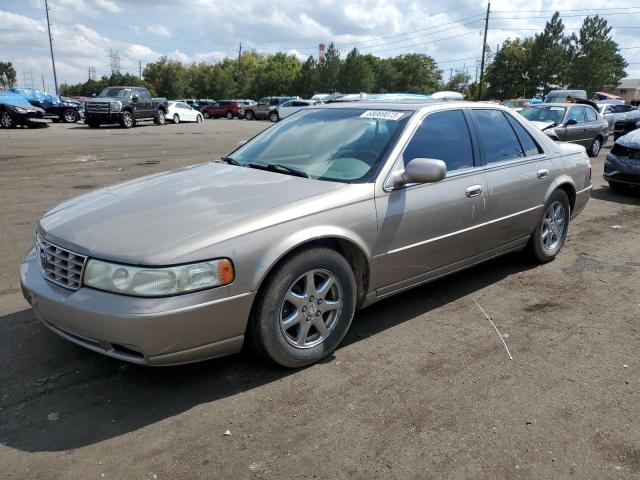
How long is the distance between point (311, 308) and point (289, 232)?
0.53 m

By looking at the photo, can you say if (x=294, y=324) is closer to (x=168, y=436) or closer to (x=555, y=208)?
(x=168, y=436)

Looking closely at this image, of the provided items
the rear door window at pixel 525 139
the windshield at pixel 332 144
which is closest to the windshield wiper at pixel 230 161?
the windshield at pixel 332 144

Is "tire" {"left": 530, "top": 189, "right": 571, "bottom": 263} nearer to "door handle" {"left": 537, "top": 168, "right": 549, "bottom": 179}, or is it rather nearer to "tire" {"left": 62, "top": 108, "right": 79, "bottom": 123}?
"door handle" {"left": 537, "top": 168, "right": 549, "bottom": 179}

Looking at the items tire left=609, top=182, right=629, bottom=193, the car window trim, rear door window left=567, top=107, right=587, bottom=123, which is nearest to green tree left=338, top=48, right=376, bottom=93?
rear door window left=567, top=107, right=587, bottom=123

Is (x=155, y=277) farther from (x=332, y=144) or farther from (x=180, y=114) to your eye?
(x=180, y=114)

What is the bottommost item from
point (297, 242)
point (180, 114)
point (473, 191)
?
point (180, 114)

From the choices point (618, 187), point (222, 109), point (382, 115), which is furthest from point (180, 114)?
point (382, 115)

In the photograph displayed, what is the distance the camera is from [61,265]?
2973 millimetres

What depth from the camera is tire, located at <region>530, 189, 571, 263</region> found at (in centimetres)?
517

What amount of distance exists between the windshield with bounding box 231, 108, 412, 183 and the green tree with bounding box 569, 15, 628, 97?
67.2m

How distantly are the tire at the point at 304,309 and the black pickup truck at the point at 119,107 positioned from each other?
25425mm

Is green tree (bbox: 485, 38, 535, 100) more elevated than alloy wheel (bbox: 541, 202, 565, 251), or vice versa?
green tree (bbox: 485, 38, 535, 100)

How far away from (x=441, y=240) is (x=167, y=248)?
2105 millimetres

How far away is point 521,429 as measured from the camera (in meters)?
2.76
